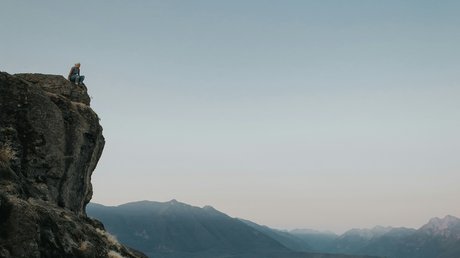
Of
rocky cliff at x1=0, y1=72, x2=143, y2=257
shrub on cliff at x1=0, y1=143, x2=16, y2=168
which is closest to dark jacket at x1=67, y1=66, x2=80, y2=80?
rocky cliff at x1=0, y1=72, x2=143, y2=257

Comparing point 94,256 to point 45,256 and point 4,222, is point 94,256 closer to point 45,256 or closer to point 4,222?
point 45,256

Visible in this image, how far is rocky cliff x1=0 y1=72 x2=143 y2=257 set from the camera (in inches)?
516

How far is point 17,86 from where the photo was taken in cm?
2325

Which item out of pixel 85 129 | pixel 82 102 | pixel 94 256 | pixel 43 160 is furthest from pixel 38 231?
pixel 82 102

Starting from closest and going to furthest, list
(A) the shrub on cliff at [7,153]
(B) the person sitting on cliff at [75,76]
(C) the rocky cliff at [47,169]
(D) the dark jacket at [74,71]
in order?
(C) the rocky cliff at [47,169] → (A) the shrub on cliff at [7,153] → (B) the person sitting on cliff at [75,76] → (D) the dark jacket at [74,71]

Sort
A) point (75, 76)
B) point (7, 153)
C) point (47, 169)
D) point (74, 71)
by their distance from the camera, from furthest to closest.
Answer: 1. point (74, 71)
2. point (75, 76)
3. point (47, 169)
4. point (7, 153)

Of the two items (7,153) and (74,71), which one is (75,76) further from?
(7,153)

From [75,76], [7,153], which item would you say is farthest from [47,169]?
[75,76]

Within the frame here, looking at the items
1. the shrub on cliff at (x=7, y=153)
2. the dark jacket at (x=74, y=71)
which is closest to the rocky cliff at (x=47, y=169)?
the shrub on cliff at (x=7, y=153)

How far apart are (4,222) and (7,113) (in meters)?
11.3

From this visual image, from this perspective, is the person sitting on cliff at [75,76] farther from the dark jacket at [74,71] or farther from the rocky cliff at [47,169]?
the rocky cliff at [47,169]

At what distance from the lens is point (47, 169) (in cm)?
2377

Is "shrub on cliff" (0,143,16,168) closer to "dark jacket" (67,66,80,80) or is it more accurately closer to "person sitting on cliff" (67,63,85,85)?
"person sitting on cliff" (67,63,85,85)

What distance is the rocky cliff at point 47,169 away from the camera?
43.0 ft
